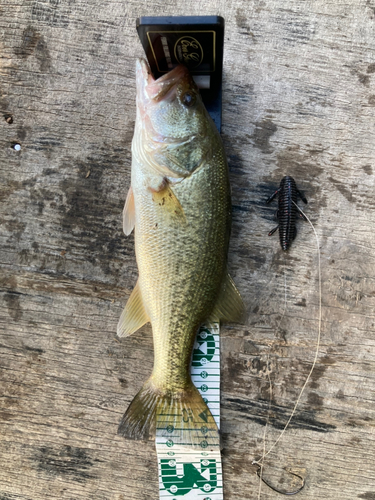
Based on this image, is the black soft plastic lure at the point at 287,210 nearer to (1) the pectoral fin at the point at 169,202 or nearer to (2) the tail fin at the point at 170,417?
(1) the pectoral fin at the point at 169,202

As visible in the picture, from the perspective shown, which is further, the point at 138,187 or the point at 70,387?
the point at 70,387

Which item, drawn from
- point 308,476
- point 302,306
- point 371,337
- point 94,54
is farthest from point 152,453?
point 94,54

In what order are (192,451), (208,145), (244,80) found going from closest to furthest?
(208,145) < (192,451) < (244,80)

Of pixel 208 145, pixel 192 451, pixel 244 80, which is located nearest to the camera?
pixel 208 145

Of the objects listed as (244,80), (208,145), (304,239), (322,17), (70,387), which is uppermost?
(322,17)

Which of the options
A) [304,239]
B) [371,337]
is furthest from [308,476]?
[304,239]

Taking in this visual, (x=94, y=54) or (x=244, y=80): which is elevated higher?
(x=94, y=54)

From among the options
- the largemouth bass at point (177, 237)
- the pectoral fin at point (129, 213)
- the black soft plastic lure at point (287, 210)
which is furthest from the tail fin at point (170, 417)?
the black soft plastic lure at point (287, 210)

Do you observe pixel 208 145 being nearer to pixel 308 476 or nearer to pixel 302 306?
pixel 302 306
